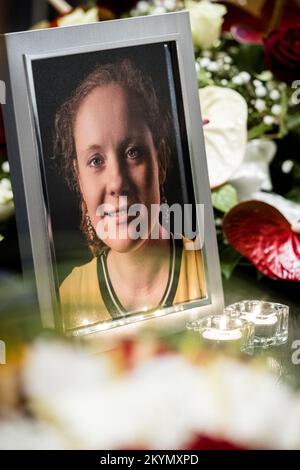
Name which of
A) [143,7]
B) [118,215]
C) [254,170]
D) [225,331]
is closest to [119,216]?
[118,215]

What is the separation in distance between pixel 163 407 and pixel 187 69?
0.24 meters

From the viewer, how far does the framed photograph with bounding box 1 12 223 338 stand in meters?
0.44

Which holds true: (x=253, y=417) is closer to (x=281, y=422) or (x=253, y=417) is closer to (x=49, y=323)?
(x=281, y=422)

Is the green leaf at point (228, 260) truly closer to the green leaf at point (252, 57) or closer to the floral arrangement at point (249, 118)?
the floral arrangement at point (249, 118)

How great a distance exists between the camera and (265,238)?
557mm

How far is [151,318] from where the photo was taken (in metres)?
Answer: 0.48

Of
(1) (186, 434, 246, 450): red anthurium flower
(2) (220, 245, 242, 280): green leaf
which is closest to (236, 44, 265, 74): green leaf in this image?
(2) (220, 245, 242, 280): green leaf

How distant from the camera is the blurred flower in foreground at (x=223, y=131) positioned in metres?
0.59

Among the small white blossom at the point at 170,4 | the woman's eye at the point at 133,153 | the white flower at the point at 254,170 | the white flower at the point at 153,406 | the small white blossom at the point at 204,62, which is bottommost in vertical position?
the white flower at the point at 153,406

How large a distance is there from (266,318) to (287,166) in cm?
27

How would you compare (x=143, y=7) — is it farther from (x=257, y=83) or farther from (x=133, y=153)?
(x=133, y=153)

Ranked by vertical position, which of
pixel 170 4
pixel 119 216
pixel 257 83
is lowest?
pixel 119 216

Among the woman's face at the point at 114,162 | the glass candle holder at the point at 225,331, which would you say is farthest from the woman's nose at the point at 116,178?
the glass candle holder at the point at 225,331
